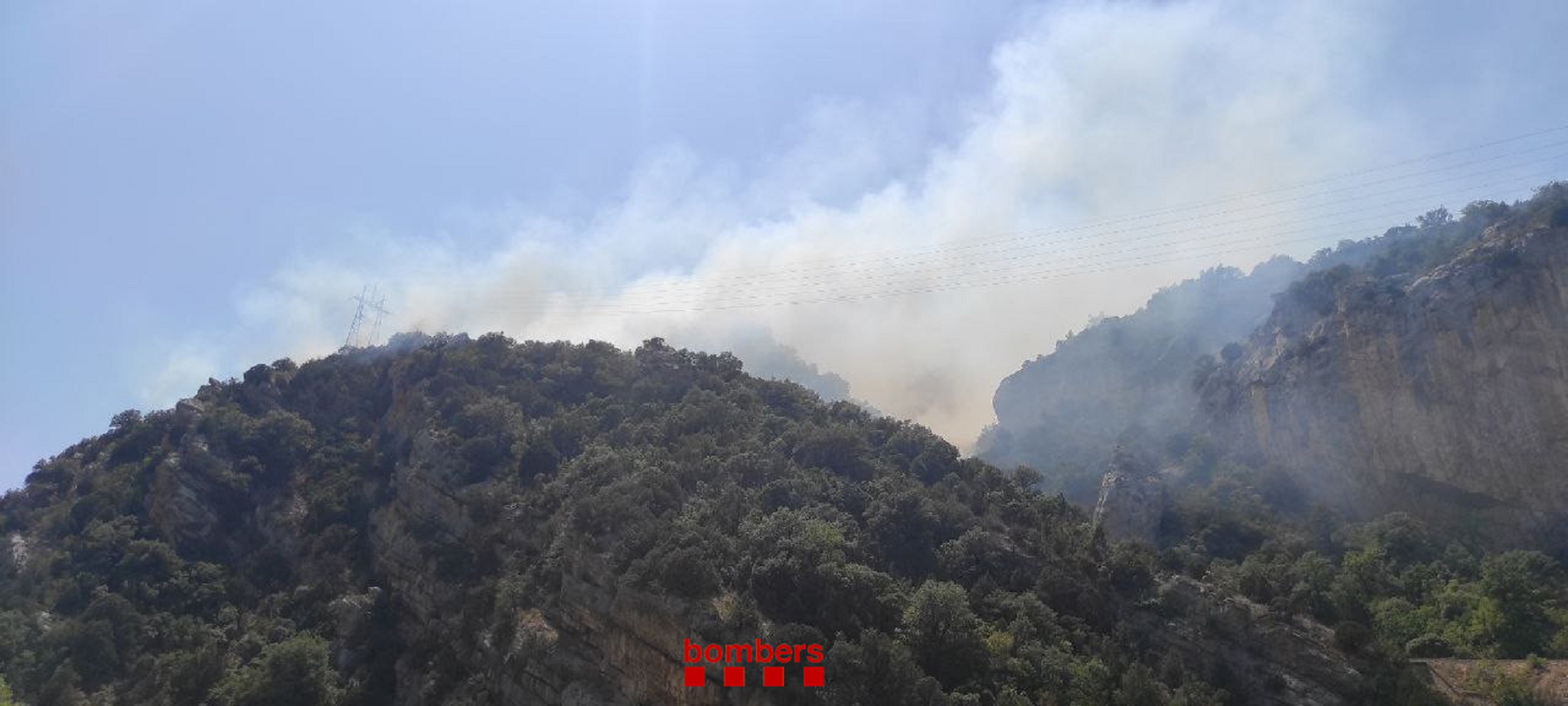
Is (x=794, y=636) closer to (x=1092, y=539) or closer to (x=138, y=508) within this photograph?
(x=1092, y=539)

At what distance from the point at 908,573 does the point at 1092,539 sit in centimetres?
994

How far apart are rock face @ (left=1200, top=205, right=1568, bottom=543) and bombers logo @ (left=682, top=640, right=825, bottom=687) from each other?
4483 cm

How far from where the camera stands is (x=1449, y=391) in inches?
2046

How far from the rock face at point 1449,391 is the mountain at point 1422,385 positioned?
0.08 meters

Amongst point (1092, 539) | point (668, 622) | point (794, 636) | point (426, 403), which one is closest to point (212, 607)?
point (426, 403)

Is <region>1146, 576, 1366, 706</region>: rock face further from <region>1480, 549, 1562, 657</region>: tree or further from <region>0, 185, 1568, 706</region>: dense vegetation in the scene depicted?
<region>1480, 549, 1562, 657</region>: tree

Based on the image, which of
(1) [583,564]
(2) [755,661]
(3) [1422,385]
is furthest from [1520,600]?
(1) [583,564]

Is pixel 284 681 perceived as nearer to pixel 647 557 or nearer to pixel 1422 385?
pixel 647 557

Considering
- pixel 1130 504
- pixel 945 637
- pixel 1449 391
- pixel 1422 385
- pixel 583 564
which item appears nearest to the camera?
pixel 945 637

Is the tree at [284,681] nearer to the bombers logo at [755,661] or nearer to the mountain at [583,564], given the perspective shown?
the mountain at [583,564]

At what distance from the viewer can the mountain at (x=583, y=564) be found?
3222 centimetres

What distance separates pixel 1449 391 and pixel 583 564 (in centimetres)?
5259

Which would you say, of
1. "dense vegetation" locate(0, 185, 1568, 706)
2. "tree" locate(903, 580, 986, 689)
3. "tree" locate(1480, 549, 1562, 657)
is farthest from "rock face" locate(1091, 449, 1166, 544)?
"tree" locate(903, 580, 986, 689)

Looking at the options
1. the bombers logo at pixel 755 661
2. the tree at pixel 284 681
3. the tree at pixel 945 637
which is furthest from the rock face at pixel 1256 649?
the tree at pixel 284 681
